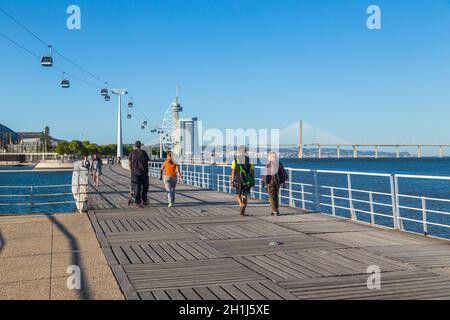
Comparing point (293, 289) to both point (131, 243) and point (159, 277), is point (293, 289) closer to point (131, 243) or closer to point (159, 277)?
point (159, 277)

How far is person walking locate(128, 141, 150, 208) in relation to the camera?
13.1m

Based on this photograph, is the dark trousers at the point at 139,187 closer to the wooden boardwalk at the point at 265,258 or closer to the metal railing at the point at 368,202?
the wooden boardwalk at the point at 265,258

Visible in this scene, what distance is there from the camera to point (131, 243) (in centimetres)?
802

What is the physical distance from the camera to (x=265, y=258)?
6.84m

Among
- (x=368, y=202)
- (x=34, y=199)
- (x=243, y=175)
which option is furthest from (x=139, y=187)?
(x=34, y=199)

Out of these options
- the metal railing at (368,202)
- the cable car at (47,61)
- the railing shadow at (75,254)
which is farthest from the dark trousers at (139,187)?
the cable car at (47,61)

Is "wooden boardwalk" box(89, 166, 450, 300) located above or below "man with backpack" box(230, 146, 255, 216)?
below

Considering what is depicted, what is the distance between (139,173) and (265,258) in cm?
701

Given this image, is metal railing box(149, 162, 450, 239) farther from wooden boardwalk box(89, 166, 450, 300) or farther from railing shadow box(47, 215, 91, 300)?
railing shadow box(47, 215, 91, 300)

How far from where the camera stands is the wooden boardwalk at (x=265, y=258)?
17.0 feet

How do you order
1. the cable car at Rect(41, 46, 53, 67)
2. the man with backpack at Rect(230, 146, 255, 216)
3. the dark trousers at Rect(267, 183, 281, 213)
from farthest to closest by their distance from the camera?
the cable car at Rect(41, 46, 53, 67) < the dark trousers at Rect(267, 183, 281, 213) < the man with backpack at Rect(230, 146, 255, 216)

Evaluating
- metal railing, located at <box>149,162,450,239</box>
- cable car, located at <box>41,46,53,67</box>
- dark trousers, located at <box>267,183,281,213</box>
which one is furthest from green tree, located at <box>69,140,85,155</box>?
dark trousers, located at <box>267,183,281,213</box>

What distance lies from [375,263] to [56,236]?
18.0ft
